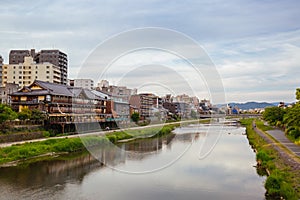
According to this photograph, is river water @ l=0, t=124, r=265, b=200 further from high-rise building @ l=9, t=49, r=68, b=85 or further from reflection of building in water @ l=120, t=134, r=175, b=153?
high-rise building @ l=9, t=49, r=68, b=85

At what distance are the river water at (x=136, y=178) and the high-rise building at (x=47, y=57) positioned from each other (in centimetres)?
3293

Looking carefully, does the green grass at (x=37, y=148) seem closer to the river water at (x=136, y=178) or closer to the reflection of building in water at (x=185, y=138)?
the river water at (x=136, y=178)

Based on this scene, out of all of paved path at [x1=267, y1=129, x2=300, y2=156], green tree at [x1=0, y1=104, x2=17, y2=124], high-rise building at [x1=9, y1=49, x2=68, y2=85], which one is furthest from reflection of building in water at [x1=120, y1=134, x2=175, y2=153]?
high-rise building at [x1=9, y1=49, x2=68, y2=85]

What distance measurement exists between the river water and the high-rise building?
32.9 meters

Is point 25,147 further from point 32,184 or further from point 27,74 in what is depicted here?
point 27,74

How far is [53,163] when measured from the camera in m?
16.8

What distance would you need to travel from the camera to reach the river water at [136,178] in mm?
11109

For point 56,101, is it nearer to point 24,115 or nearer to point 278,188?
point 24,115

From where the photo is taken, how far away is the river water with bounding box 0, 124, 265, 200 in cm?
1111

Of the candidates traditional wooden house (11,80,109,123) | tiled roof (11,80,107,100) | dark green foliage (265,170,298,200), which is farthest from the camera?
tiled roof (11,80,107,100)

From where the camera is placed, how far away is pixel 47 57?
4981 centimetres

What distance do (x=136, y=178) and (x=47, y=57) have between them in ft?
132

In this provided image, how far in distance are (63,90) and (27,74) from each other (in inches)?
664

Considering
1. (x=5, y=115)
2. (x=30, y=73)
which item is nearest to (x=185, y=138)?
(x=5, y=115)
